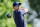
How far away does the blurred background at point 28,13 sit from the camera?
5.47 feet

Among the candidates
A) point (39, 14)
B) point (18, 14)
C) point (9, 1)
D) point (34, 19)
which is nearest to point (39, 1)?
point (39, 14)

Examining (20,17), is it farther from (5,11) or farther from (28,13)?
(28,13)

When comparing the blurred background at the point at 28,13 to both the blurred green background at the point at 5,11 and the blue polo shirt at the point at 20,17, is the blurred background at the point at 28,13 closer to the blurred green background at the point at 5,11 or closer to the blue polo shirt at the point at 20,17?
the blurred green background at the point at 5,11

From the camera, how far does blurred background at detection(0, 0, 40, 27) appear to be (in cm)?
167

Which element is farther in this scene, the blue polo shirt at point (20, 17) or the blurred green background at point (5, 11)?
the blurred green background at point (5, 11)

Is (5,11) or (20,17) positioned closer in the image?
(20,17)

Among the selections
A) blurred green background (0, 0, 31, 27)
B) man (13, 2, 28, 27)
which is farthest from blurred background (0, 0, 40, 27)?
man (13, 2, 28, 27)

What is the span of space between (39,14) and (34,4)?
261 millimetres

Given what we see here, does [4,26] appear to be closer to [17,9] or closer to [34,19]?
[17,9]

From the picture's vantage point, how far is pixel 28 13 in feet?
7.82

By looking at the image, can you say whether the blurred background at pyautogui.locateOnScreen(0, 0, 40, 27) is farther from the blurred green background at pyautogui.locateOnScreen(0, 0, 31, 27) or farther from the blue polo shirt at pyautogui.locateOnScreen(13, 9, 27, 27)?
the blue polo shirt at pyautogui.locateOnScreen(13, 9, 27, 27)

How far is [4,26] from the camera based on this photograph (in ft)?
5.57

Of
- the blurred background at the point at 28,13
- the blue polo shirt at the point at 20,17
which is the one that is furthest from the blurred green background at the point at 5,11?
the blue polo shirt at the point at 20,17

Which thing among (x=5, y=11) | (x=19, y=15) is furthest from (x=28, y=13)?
(x=19, y=15)
